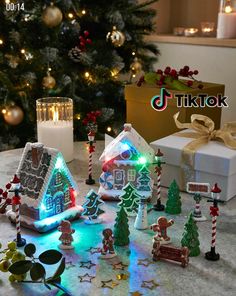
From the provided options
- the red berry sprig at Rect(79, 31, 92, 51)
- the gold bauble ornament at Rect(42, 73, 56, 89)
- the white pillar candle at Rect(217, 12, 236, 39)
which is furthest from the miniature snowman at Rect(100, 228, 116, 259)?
the white pillar candle at Rect(217, 12, 236, 39)

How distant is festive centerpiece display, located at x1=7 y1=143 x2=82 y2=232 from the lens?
1063mm

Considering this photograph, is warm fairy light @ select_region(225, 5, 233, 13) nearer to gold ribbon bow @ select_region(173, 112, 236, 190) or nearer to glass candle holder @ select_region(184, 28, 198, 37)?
glass candle holder @ select_region(184, 28, 198, 37)

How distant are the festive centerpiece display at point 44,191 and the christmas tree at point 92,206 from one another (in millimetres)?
34

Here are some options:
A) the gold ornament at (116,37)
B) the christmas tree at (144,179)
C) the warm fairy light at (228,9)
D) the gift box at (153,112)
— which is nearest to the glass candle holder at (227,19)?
the warm fairy light at (228,9)

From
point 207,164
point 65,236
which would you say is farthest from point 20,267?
point 207,164

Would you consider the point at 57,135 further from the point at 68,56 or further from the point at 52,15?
the point at 68,56

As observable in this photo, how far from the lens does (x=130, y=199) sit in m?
1.15

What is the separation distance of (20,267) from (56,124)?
0.82m

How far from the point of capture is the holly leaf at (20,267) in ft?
2.66

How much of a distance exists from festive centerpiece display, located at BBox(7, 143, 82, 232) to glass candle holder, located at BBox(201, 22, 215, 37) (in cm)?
200

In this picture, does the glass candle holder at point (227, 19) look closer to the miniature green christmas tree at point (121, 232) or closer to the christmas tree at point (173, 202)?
the christmas tree at point (173, 202)

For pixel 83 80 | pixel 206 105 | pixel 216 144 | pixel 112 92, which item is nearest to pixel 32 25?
pixel 83 80

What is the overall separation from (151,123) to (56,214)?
66 cm

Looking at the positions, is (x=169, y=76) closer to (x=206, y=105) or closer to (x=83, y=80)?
(x=206, y=105)
